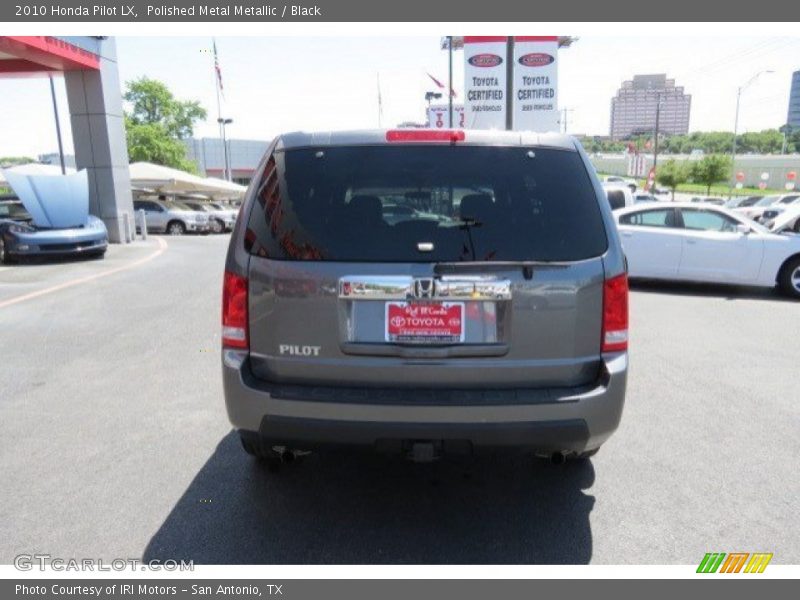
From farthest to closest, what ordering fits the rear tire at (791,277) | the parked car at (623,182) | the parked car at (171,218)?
1. the parked car at (171,218)
2. the parked car at (623,182)
3. the rear tire at (791,277)

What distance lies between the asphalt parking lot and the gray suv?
1.74 ft

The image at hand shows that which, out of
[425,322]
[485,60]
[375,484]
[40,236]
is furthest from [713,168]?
[425,322]

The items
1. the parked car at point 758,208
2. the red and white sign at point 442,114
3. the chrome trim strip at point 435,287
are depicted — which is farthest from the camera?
the parked car at point 758,208

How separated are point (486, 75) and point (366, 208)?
55.1 ft

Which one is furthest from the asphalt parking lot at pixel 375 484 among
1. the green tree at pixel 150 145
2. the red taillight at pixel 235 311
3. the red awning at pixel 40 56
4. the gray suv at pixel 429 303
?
the green tree at pixel 150 145

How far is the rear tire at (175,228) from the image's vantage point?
81.4 feet

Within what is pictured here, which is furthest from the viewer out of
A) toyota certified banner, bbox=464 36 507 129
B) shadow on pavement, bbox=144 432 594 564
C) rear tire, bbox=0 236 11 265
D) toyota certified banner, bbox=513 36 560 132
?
toyota certified banner, bbox=464 36 507 129

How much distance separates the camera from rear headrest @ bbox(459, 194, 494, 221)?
2758 millimetres

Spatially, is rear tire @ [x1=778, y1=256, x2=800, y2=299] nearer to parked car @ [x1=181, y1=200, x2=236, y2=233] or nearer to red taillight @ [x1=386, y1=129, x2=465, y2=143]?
red taillight @ [x1=386, y1=129, x2=465, y2=143]

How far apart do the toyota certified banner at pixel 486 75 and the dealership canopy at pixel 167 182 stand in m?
18.0

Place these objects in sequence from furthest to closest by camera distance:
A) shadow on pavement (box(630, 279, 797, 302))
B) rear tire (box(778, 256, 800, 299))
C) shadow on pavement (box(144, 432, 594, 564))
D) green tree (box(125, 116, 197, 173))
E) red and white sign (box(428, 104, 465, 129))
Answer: green tree (box(125, 116, 197, 173)) < red and white sign (box(428, 104, 465, 129)) < shadow on pavement (box(630, 279, 797, 302)) < rear tire (box(778, 256, 800, 299)) < shadow on pavement (box(144, 432, 594, 564))

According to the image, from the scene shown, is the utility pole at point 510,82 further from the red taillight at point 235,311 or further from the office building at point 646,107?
the office building at point 646,107

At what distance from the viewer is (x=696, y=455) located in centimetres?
381

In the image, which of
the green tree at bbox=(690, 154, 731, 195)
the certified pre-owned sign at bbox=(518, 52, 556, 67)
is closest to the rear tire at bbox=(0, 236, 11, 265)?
the certified pre-owned sign at bbox=(518, 52, 556, 67)
